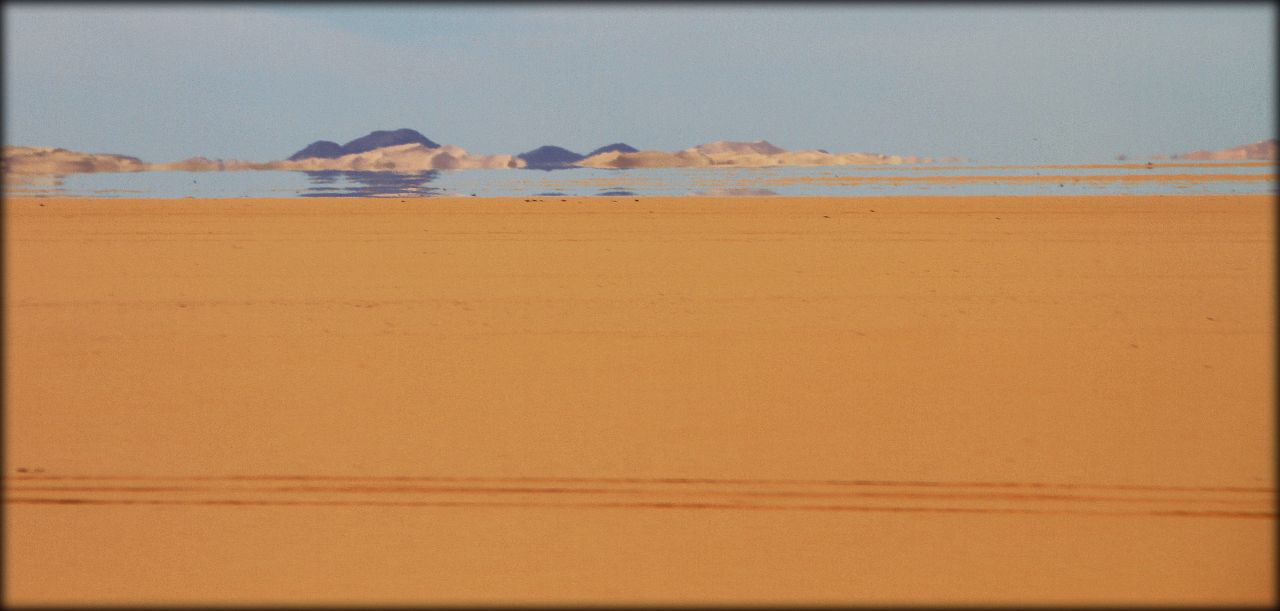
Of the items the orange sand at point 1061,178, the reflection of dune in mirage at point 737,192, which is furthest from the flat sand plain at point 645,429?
the orange sand at point 1061,178

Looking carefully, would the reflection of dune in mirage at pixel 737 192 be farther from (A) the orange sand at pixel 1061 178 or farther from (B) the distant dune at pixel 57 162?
(B) the distant dune at pixel 57 162

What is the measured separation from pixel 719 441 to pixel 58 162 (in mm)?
50421

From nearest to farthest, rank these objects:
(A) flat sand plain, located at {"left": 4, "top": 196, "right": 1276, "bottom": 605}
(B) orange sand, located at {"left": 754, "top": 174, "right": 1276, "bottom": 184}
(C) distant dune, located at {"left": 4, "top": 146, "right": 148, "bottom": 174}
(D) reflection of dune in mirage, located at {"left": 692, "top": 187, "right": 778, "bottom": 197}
A: (A) flat sand plain, located at {"left": 4, "top": 196, "right": 1276, "bottom": 605}, (D) reflection of dune in mirage, located at {"left": 692, "top": 187, "right": 778, "bottom": 197}, (B) orange sand, located at {"left": 754, "top": 174, "right": 1276, "bottom": 184}, (C) distant dune, located at {"left": 4, "top": 146, "right": 148, "bottom": 174}

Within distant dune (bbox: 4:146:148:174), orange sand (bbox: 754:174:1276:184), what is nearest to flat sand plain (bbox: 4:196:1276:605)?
orange sand (bbox: 754:174:1276:184)

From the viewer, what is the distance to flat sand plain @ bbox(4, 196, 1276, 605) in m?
4.04

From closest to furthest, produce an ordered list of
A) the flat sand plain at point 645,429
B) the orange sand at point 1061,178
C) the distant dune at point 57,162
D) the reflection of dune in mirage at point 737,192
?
the flat sand plain at point 645,429 < the reflection of dune in mirage at point 737,192 < the orange sand at point 1061,178 < the distant dune at point 57,162

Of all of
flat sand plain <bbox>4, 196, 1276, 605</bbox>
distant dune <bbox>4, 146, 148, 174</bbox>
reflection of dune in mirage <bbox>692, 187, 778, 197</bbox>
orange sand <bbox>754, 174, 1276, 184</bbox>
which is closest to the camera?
flat sand plain <bbox>4, 196, 1276, 605</bbox>

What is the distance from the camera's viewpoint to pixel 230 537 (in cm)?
438

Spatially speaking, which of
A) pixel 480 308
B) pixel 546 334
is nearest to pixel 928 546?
pixel 546 334

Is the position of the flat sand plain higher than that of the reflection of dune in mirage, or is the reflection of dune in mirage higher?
the reflection of dune in mirage

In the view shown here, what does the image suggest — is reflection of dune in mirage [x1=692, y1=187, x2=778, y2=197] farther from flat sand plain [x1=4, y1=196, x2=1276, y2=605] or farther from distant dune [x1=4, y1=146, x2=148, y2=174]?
distant dune [x1=4, y1=146, x2=148, y2=174]

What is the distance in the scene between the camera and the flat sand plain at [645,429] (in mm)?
4035

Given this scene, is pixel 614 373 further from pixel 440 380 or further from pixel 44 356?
pixel 44 356

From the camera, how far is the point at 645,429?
581 centimetres
